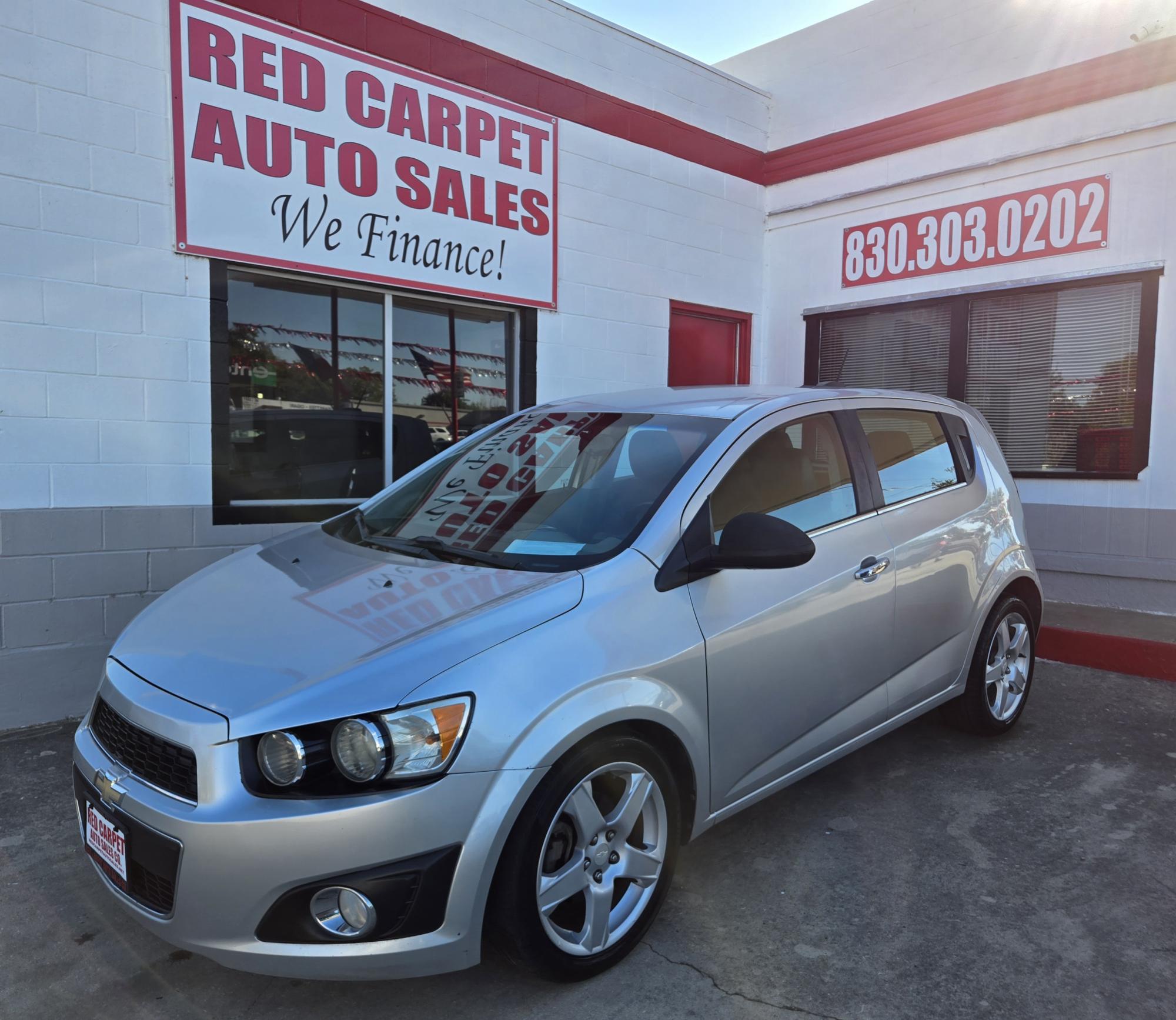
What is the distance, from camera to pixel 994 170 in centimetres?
711

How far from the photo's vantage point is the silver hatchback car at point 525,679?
2057 millimetres

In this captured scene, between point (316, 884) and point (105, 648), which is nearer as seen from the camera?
point (316, 884)

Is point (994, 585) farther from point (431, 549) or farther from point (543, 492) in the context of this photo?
point (431, 549)

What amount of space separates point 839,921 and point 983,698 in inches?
69.4

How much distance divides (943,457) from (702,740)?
2103 mm

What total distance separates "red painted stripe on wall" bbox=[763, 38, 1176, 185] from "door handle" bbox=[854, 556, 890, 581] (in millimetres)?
5315

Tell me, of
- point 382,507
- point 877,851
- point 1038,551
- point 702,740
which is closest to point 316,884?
point 702,740

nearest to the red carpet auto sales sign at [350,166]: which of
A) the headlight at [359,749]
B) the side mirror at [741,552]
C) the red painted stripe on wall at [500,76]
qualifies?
the red painted stripe on wall at [500,76]

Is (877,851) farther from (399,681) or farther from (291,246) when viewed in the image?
(291,246)

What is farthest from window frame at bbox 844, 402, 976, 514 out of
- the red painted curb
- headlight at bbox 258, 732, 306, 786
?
headlight at bbox 258, 732, 306, 786

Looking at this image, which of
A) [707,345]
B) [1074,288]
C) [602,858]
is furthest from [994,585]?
[707,345]

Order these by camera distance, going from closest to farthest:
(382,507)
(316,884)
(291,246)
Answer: (316,884), (382,507), (291,246)

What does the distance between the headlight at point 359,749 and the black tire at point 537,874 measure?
0.40 metres

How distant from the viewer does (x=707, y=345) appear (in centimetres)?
834
